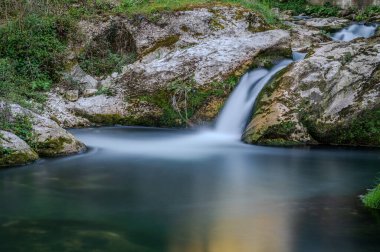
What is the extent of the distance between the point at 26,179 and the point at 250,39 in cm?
681

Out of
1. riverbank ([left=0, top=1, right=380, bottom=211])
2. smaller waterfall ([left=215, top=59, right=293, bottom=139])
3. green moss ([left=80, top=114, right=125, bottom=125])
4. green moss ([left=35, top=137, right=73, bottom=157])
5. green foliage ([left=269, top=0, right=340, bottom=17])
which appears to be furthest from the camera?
green foliage ([left=269, top=0, right=340, bottom=17])

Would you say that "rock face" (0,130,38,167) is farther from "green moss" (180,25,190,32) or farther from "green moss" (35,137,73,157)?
"green moss" (180,25,190,32)

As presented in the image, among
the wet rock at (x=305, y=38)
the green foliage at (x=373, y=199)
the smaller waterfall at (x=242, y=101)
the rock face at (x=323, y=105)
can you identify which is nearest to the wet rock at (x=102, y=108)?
the smaller waterfall at (x=242, y=101)

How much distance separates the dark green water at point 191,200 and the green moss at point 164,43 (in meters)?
3.93

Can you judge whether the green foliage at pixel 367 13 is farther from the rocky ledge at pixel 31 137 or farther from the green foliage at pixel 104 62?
the rocky ledge at pixel 31 137

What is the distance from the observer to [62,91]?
39.3ft

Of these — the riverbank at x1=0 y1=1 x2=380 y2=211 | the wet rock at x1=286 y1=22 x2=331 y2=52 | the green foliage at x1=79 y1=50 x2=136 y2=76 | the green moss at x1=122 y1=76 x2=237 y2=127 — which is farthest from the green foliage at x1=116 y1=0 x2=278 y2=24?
the green moss at x1=122 y1=76 x2=237 y2=127

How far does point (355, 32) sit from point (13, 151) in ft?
35.5

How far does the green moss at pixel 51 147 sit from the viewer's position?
844 centimetres

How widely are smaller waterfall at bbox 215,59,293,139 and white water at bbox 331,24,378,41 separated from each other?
3886 millimetres

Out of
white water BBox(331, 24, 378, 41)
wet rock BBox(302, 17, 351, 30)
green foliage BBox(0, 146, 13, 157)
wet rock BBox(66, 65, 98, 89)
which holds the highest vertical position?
wet rock BBox(302, 17, 351, 30)

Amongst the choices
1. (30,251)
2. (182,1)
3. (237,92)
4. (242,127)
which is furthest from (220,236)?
(182,1)

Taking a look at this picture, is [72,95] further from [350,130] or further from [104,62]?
[350,130]

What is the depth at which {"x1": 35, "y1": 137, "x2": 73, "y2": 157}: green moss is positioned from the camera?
27.7 feet
